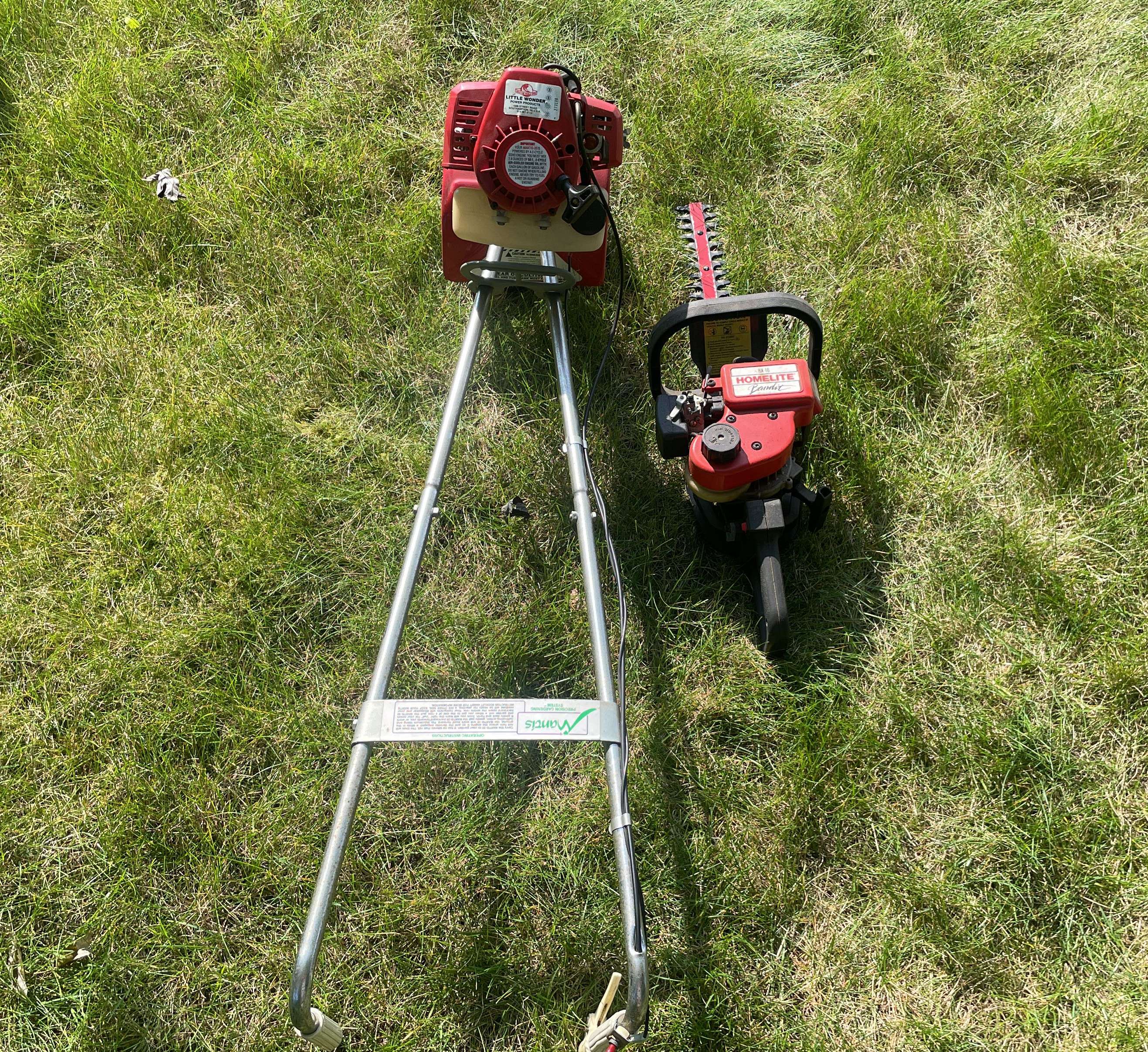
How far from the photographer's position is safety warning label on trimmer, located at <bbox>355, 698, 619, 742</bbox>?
170 centimetres

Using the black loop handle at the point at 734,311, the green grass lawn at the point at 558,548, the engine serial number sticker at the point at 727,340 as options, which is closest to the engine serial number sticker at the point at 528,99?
the black loop handle at the point at 734,311

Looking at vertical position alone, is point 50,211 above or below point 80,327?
above

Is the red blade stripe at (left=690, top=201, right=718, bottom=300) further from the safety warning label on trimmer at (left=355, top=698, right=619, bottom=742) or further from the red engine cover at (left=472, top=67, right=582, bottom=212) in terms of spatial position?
the safety warning label on trimmer at (left=355, top=698, right=619, bottom=742)

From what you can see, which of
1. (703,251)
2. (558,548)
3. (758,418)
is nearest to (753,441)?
(758,418)

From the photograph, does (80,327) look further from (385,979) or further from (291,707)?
(385,979)

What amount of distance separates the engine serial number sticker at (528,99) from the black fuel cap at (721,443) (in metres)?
0.87

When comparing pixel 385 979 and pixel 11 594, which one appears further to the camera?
pixel 11 594

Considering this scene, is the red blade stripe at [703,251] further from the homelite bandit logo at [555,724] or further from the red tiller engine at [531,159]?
the homelite bandit logo at [555,724]

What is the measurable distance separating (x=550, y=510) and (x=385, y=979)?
4.42 feet

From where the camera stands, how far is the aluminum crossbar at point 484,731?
1595 mm

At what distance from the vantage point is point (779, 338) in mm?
2826

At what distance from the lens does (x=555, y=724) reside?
5.68 feet

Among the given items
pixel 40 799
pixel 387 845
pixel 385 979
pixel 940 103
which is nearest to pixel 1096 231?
pixel 940 103

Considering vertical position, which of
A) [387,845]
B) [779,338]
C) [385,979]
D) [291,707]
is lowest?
[385,979]
